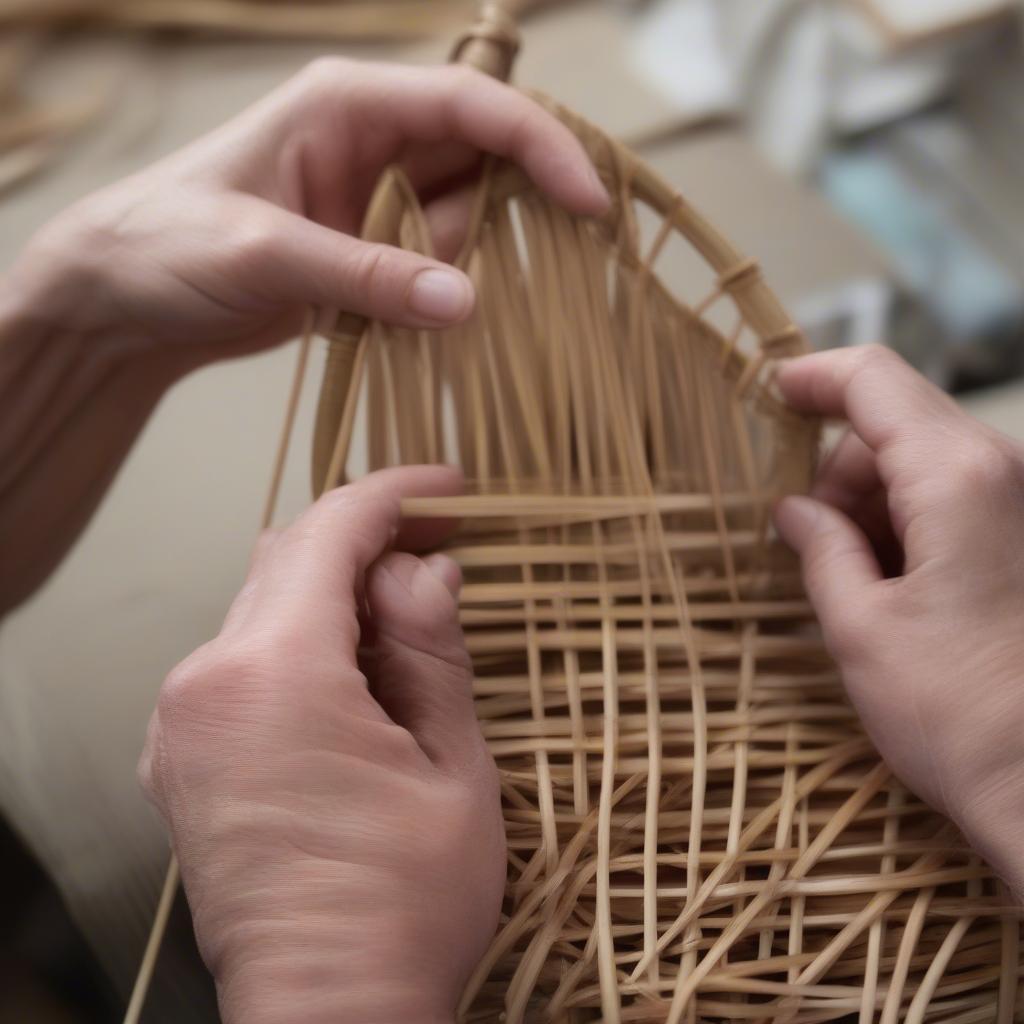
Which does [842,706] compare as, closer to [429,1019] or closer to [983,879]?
[983,879]

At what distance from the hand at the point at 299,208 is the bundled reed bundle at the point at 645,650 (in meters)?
0.03

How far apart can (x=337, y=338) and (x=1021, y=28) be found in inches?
43.1

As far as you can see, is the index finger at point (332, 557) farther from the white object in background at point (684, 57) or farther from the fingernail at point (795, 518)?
the white object in background at point (684, 57)

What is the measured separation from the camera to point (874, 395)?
1.55 feet

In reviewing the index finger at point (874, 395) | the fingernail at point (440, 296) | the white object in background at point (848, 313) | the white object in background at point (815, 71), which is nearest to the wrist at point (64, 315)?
the fingernail at point (440, 296)

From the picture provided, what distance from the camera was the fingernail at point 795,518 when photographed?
0.51 m

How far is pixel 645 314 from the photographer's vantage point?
0.52 metres

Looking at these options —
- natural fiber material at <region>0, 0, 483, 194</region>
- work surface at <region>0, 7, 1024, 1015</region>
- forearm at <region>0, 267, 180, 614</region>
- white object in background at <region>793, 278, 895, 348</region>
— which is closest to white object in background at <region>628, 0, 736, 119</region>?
work surface at <region>0, 7, 1024, 1015</region>

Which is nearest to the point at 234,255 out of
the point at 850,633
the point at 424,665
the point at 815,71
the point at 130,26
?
the point at 424,665

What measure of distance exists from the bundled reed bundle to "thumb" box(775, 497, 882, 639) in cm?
3

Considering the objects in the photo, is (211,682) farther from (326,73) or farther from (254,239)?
(326,73)

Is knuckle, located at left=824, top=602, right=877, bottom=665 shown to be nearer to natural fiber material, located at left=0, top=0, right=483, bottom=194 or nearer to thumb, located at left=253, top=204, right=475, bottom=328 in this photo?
thumb, located at left=253, top=204, right=475, bottom=328

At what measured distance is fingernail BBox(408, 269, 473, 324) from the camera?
0.47m

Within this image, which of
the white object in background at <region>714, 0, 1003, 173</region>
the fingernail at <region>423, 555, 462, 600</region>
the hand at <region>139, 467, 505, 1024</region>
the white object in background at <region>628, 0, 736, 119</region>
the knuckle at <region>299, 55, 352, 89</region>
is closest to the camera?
the hand at <region>139, 467, 505, 1024</region>
